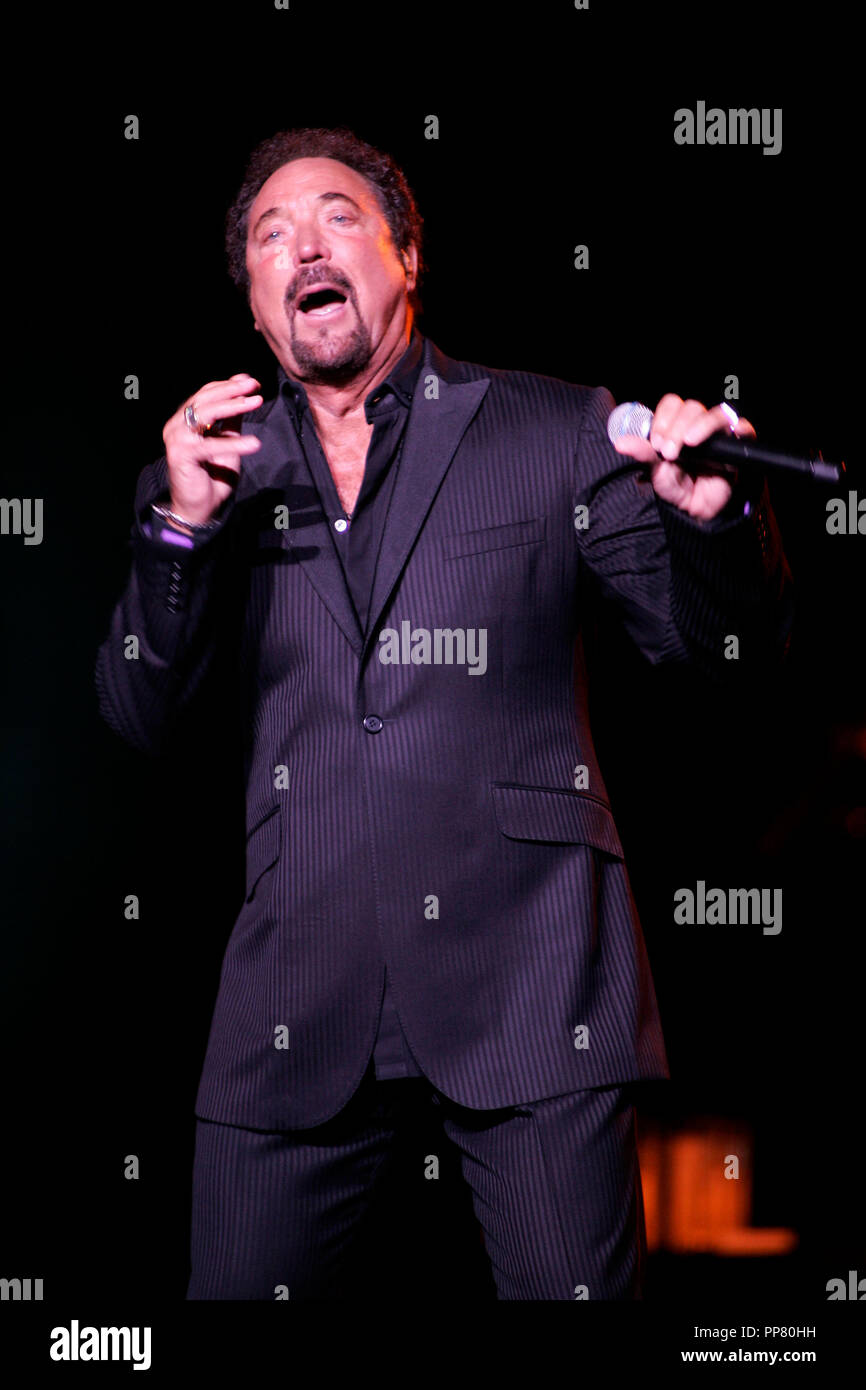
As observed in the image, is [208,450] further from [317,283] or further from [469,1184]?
[469,1184]

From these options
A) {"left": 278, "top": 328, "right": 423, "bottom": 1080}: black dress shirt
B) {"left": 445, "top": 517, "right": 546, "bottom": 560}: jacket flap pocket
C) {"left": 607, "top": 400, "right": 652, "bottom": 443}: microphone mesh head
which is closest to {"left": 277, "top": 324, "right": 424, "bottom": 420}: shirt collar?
{"left": 278, "top": 328, "right": 423, "bottom": 1080}: black dress shirt

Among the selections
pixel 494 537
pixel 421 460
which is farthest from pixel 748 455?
pixel 421 460

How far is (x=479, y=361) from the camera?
266 centimetres

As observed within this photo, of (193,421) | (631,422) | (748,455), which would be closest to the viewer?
(748,455)

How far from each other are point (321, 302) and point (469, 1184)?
1255mm

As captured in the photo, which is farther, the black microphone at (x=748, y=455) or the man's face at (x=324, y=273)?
the man's face at (x=324, y=273)

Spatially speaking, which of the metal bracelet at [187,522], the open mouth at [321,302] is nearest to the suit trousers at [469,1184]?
the metal bracelet at [187,522]

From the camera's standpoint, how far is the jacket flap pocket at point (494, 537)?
1.80 meters

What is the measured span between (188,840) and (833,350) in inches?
61.0

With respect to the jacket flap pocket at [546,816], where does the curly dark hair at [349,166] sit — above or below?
above

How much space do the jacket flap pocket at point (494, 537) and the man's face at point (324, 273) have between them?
0.36m

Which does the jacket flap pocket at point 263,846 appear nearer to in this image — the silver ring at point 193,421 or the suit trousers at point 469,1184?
the suit trousers at point 469,1184

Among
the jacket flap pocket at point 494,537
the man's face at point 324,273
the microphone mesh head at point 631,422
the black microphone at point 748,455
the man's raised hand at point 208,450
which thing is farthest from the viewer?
the man's face at point 324,273
